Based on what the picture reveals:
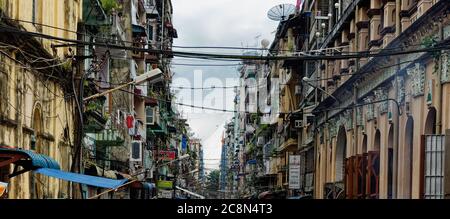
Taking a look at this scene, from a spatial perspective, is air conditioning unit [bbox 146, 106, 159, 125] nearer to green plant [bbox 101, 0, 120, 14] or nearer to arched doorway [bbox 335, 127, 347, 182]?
arched doorway [bbox 335, 127, 347, 182]

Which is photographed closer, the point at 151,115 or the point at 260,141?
the point at 151,115

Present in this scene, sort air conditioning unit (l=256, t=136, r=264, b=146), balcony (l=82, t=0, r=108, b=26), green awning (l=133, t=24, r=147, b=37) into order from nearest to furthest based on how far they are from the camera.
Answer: balcony (l=82, t=0, r=108, b=26) < green awning (l=133, t=24, r=147, b=37) < air conditioning unit (l=256, t=136, r=264, b=146)

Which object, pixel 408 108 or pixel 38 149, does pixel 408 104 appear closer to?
pixel 408 108

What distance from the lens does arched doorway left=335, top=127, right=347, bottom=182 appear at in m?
31.2

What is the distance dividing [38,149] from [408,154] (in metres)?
9.54

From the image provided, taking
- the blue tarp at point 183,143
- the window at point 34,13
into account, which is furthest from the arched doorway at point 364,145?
the blue tarp at point 183,143

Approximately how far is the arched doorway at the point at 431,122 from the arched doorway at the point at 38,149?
8880mm

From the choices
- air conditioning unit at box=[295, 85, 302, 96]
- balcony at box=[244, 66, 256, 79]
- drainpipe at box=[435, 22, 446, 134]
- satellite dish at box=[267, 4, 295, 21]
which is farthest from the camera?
balcony at box=[244, 66, 256, 79]

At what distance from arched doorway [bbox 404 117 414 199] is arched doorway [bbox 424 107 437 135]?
5.68 feet

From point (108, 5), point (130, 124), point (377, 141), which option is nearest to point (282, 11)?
point (130, 124)

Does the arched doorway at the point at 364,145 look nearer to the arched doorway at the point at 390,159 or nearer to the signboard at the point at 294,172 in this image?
the arched doorway at the point at 390,159

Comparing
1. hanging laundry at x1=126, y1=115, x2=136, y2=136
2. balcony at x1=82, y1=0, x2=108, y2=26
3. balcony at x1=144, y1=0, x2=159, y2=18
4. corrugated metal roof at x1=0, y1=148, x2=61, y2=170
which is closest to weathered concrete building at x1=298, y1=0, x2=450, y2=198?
corrugated metal roof at x1=0, y1=148, x2=61, y2=170

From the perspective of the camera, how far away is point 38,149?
16.6m
